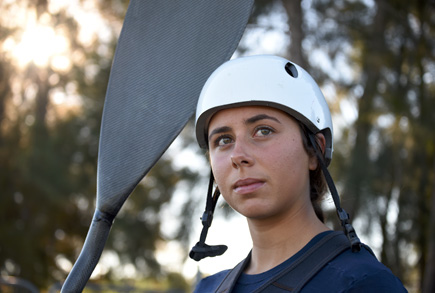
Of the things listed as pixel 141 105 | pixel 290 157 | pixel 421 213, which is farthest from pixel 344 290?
pixel 421 213

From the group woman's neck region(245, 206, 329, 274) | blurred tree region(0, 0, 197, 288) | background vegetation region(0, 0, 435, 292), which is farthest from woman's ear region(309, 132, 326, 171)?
blurred tree region(0, 0, 197, 288)

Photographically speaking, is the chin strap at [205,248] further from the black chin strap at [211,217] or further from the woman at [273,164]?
the woman at [273,164]

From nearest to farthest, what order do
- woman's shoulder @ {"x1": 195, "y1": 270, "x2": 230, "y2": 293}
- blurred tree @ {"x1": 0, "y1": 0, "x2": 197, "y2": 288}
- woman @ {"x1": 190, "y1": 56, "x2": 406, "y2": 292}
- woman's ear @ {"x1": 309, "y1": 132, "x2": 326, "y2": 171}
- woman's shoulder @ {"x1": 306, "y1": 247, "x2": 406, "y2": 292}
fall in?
woman's shoulder @ {"x1": 306, "y1": 247, "x2": 406, "y2": 292} → woman @ {"x1": 190, "y1": 56, "x2": 406, "y2": 292} → woman's ear @ {"x1": 309, "y1": 132, "x2": 326, "y2": 171} → woman's shoulder @ {"x1": 195, "y1": 270, "x2": 230, "y2": 293} → blurred tree @ {"x1": 0, "y1": 0, "x2": 197, "y2": 288}

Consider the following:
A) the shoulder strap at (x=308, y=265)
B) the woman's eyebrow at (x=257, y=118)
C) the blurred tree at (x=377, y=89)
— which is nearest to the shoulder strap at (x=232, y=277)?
the shoulder strap at (x=308, y=265)

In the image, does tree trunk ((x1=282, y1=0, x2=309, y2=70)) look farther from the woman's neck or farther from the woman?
the woman's neck

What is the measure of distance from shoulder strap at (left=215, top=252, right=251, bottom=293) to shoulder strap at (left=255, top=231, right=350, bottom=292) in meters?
0.22

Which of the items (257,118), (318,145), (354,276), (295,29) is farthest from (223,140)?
(295,29)

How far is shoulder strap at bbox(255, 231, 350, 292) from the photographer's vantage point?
214 centimetres

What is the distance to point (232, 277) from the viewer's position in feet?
8.28

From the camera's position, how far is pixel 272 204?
2379 millimetres

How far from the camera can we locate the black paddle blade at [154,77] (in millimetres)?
2619

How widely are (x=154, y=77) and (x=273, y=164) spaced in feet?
2.25

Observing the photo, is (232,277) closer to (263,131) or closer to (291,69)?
(263,131)

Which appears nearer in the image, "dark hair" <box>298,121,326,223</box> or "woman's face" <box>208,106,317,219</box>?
"woman's face" <box>208,106,317,219</box>
